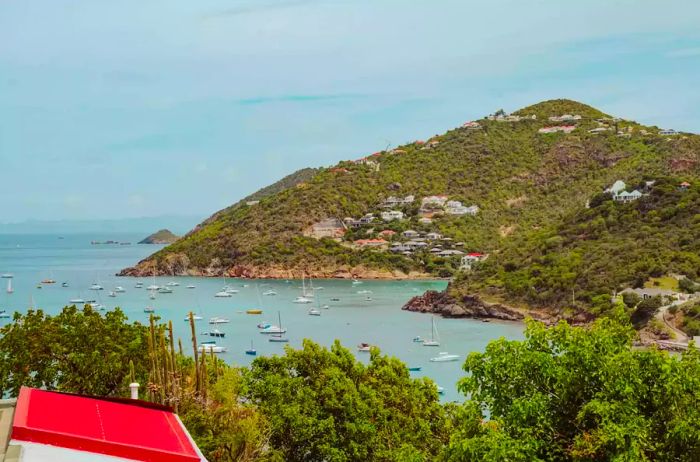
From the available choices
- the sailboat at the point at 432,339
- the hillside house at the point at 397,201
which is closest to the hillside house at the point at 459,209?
the hillside house at the point at 397,201

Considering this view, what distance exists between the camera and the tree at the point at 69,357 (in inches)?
595

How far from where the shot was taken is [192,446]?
8312mm

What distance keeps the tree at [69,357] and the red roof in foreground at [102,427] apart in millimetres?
5712

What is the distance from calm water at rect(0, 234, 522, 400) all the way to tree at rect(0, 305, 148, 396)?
77.0ft

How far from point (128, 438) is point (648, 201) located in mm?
63673

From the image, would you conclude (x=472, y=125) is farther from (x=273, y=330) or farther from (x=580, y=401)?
(x=580, y=401)

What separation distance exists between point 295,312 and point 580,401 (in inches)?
2330

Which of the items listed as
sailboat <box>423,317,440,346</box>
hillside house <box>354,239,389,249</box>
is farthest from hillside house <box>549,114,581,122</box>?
sailboat <box>423,317,440,346</box>

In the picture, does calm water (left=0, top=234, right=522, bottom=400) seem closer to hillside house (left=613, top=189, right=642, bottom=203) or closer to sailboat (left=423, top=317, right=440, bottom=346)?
sailboat (left=423, top=317, right=440, bottom=346)

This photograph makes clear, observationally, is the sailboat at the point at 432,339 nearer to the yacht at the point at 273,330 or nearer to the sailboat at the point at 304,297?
the yacht at the point at 273,330

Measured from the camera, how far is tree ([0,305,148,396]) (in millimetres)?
15102

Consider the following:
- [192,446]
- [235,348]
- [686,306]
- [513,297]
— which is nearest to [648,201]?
[513,297]

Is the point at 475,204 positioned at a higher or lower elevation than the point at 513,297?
higher

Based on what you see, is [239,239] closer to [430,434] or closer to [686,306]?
[686,306]
